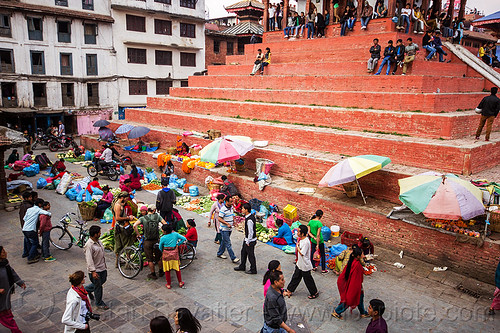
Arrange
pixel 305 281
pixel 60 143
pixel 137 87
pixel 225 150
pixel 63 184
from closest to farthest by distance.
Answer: pixel 305 281 → pixel 225 150 → pixel 63 184 → pixel 60 143 → pixel 137 87

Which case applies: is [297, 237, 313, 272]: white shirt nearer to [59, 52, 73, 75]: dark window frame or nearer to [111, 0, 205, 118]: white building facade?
[59, 52, 73, 75]: dark window frame

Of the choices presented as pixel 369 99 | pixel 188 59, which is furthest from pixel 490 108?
pixel 188 59

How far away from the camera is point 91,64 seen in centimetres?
2972

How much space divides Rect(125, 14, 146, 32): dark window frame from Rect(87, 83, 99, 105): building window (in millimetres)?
5695

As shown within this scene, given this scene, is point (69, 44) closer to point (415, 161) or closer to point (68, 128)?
point (68, 128)

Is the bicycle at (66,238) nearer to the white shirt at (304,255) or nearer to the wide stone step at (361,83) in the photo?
the white shirt at (304,255)

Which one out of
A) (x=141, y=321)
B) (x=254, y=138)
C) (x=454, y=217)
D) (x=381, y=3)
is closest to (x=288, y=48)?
(x=381, y=3)

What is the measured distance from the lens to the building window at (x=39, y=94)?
26.9 meters

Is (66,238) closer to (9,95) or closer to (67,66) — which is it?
(9,95)

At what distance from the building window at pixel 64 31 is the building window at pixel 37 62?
6.20 ft

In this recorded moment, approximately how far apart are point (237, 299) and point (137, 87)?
2853cm

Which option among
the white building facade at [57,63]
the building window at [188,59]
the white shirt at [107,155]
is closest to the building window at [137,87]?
the white building facade at [57,63]

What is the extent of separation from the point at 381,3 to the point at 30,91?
23654mm

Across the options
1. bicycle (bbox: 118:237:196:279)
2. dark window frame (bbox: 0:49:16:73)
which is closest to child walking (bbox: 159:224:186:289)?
bicycle (bbox: 118:237:196:279)
